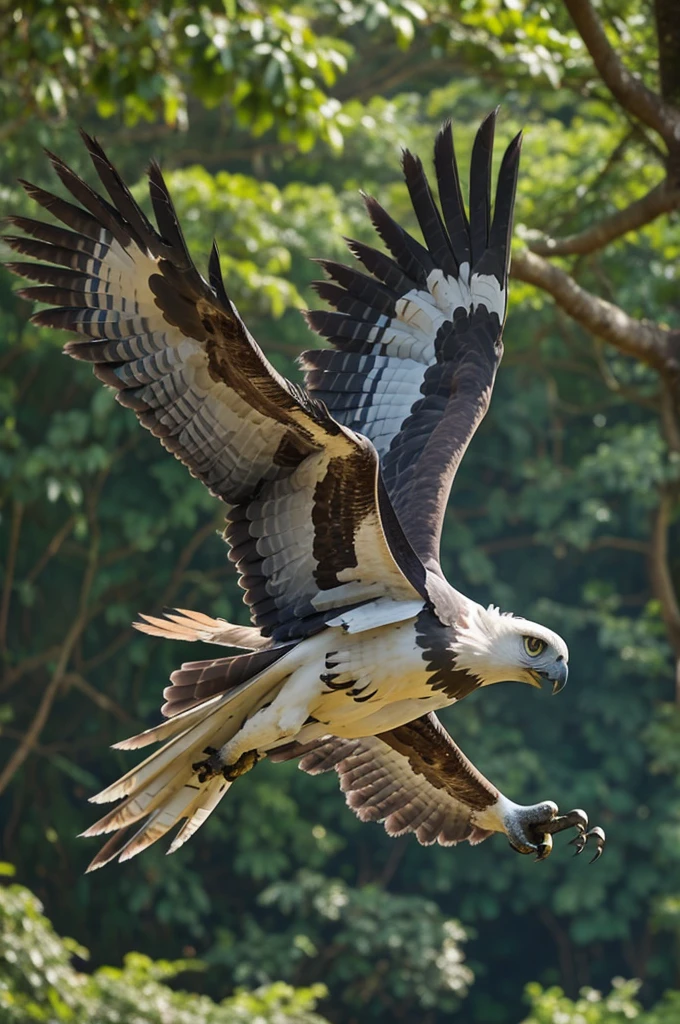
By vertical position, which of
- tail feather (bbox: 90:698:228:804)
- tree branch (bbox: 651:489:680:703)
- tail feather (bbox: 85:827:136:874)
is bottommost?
tree branch (bbox: 651:489:680:703)

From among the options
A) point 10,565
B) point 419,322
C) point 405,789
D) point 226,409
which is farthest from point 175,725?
point 10,565

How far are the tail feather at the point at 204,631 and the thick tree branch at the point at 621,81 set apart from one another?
263 cm

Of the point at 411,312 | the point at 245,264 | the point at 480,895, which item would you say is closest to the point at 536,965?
the point at 480,895

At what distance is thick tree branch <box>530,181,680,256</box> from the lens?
21.2ft

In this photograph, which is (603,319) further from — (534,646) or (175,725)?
(175,725)

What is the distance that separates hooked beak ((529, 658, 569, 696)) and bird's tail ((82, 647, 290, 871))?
2.63ft

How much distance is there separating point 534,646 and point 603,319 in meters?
1.74

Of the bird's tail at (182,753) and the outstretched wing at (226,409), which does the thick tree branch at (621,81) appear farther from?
the bird's tail at (182,753)

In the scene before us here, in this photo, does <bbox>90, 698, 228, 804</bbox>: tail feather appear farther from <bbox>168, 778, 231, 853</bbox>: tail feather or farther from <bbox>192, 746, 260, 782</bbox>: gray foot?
<bbox>168, 778, 231, 853</bbox>: tail feather

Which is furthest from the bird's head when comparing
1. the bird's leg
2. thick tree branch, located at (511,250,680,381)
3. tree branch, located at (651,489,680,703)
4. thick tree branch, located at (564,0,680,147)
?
tree branch, located at (651,489,680,703)

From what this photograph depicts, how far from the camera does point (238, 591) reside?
1339cm

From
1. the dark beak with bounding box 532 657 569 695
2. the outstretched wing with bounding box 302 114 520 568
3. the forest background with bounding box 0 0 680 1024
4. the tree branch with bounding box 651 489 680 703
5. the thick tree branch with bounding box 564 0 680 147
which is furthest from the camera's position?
the tree branch with bounding box 651 489 680 703

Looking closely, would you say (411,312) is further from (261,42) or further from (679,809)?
(679,809)

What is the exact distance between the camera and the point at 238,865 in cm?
1360
